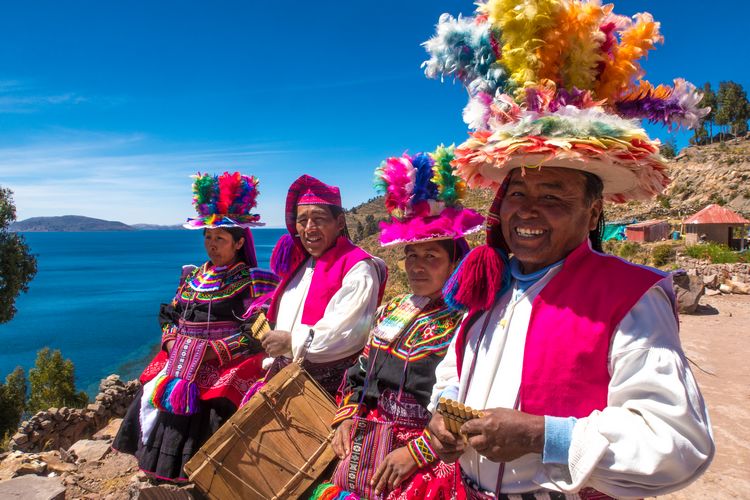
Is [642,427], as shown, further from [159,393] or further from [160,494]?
[159,393]

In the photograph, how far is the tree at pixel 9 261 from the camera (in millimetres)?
17703

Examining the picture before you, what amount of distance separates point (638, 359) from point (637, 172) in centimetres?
67

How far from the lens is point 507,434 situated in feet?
4.82

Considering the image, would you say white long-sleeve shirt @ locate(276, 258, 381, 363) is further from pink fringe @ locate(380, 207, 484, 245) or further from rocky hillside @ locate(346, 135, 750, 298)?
rocky hillside @ locate(346, 135, 750, 298)

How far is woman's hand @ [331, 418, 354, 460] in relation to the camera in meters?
2.51

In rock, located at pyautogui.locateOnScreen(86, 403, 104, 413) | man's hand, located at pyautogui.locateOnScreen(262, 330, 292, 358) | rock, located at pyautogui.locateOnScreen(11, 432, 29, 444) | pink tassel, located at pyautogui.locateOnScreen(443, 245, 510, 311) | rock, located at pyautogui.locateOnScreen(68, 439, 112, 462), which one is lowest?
rock, located at pyautogui.locateOnScreen(11, 432, 29, 444)

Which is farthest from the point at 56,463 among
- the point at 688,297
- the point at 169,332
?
the point at 688,297

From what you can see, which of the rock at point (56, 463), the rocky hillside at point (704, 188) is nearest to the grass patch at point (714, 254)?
the rocky hillside at point (704, 188)

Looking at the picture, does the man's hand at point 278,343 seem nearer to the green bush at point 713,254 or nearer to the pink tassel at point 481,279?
the pink tassel at point 481,279

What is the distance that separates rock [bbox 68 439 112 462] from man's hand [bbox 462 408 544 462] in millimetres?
4274

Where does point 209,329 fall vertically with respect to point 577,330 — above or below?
below

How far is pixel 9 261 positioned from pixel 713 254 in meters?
30.1

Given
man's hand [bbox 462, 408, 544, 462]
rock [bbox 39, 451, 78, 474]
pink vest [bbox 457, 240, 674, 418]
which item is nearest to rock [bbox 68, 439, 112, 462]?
rock [bbox 39, 451, 78, 474]

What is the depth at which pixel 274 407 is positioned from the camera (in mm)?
2697
